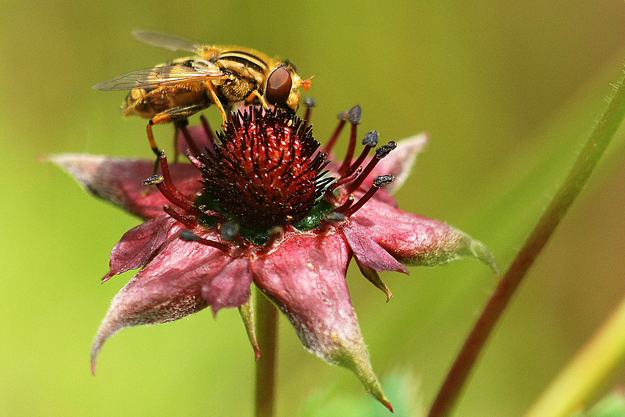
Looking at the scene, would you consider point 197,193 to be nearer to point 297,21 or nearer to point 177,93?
point 177,93

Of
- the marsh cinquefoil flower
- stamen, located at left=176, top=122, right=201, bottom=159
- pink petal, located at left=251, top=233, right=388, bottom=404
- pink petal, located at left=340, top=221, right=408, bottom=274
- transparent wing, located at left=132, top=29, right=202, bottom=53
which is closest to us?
pink petal, located at left=251, top=233, right=388, bottom=404

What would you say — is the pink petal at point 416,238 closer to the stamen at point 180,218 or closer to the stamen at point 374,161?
the stamen at point 374,161

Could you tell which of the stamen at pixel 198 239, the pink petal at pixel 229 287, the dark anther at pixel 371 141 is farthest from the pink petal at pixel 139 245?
the dark anther at pixel 371 141

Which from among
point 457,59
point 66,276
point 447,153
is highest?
point 457,59

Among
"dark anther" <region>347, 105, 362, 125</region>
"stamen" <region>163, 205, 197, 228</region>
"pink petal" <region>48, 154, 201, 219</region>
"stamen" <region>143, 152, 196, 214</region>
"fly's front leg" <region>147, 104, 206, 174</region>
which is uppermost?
"dark anther" <region>347, 105, 362, 125</region>

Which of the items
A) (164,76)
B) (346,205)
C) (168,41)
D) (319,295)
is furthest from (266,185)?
(168,41)

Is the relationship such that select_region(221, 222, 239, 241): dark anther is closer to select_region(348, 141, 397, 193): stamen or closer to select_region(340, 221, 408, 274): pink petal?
select_region(340, 221, 408, 274): pink petal

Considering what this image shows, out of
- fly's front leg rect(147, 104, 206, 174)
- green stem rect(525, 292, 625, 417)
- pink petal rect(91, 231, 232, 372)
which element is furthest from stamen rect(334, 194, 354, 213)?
green stem rect(525, 292, 625, 417)

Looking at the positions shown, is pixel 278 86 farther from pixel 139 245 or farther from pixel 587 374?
pixel 587 374

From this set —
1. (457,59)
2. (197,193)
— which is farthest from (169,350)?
(457,59)
